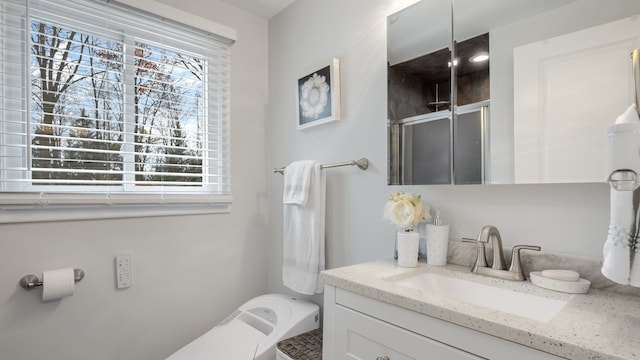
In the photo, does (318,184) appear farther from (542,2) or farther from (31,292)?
(31,292)

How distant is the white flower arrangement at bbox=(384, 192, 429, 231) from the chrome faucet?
17 cm

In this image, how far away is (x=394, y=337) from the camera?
87 centimetres

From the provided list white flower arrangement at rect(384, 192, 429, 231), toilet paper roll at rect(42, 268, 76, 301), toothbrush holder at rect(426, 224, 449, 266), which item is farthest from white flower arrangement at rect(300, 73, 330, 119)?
toilet paper roll at rect(42, 268, 76, 301)

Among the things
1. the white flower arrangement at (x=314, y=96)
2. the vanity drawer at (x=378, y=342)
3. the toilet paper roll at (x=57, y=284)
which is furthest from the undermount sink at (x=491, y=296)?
the toilet paper roll at (x=57, y=284)

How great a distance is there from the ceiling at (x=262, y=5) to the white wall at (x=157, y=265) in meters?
0.05

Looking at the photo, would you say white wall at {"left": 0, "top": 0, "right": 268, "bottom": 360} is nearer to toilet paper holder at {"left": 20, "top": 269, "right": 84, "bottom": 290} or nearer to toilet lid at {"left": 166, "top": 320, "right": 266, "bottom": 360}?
A: toilet paper holder at {"left": 20, "top": 269, "right": 84, "bottom": 290}

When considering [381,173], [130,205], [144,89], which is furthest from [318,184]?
[144,89]

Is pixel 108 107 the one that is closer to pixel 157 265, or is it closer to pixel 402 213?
pixel 157 265

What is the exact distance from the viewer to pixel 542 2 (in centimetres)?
98

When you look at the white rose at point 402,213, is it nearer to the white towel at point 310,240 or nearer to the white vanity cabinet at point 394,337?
the white vanity cabinet at point 394,337

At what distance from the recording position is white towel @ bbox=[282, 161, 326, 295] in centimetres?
163

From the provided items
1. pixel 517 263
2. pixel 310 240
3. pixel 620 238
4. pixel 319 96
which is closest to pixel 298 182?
pixel 310 240

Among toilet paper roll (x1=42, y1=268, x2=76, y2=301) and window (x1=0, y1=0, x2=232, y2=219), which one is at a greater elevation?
window (x1=0, y1=0, x2=232, y2=219)

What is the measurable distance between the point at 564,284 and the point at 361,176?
867 millimetres
